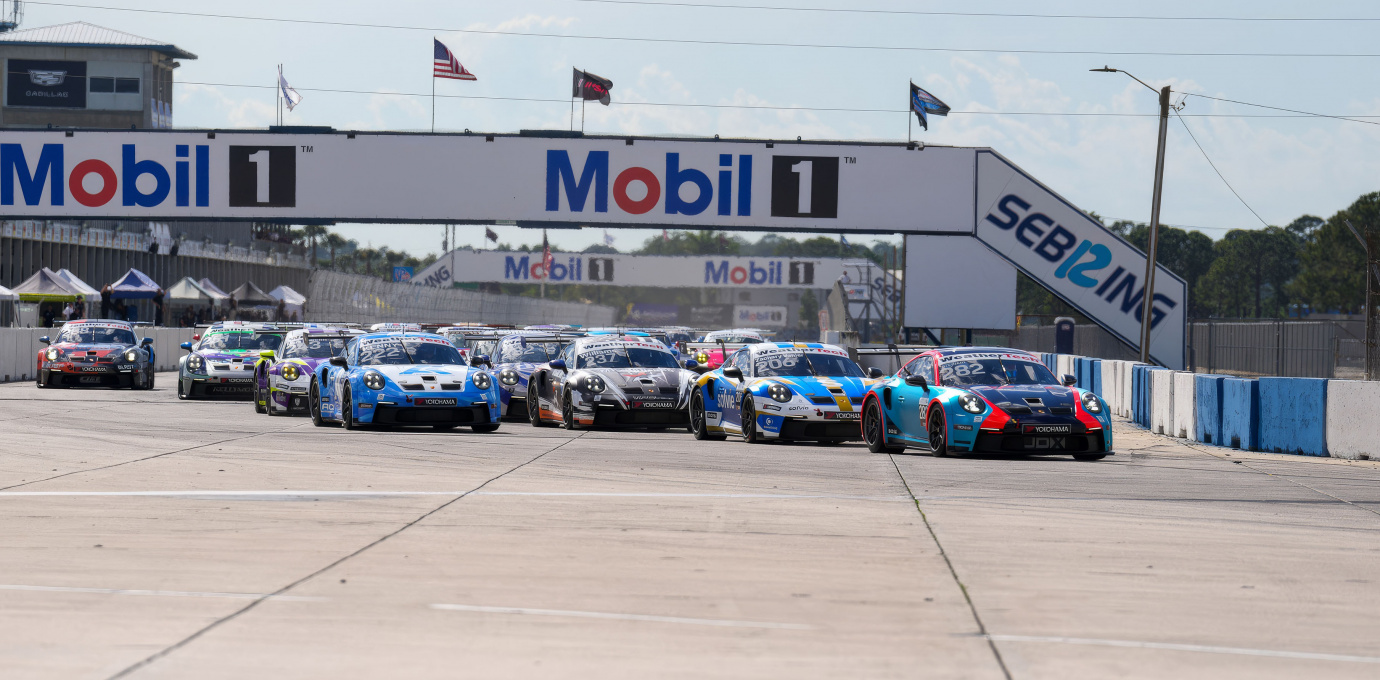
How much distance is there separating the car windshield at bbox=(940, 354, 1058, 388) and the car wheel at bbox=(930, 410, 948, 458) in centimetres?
42

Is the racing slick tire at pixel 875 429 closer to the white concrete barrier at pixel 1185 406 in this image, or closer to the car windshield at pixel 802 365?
the car windshield at pixel 802 365

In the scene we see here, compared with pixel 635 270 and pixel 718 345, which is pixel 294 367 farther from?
pixel 635 270

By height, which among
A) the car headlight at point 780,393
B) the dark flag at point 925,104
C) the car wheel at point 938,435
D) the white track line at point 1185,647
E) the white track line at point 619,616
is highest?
the dark flag at point 925,104

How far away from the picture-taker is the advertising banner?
122 meters

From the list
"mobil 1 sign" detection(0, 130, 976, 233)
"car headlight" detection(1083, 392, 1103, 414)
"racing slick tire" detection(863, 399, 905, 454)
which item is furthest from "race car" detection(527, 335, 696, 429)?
"mobil 1 sign" detection(0, 130, 976, 233)

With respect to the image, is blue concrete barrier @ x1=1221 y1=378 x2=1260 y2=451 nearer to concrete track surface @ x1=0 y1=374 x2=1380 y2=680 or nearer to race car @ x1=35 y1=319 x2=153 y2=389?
concrete track surface @ x1=0 y1=374 x2=1380 y2=680

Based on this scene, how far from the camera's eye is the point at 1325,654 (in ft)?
21.1

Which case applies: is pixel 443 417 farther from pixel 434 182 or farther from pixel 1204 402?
pixel 434 182

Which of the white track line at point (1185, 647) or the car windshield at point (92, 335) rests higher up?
the car windshield at point (92, 335)

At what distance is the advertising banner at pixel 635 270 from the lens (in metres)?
122

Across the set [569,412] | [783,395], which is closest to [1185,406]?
[783,395]

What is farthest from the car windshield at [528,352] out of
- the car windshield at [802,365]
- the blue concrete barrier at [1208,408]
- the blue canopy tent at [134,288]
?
the blue canopy tent at [134,288]

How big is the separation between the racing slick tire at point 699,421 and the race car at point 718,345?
516 cm

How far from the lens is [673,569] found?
8.57 metres
